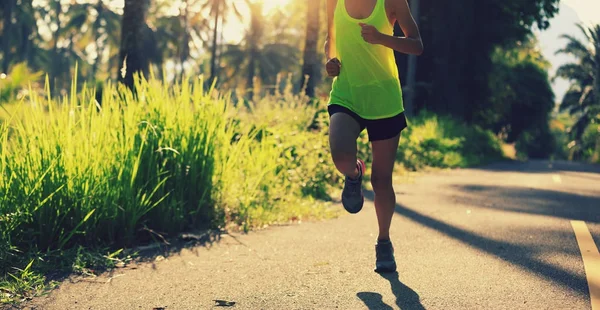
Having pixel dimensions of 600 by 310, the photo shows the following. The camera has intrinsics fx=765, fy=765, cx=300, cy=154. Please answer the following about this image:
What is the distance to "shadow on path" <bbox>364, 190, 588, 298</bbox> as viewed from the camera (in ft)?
14.8

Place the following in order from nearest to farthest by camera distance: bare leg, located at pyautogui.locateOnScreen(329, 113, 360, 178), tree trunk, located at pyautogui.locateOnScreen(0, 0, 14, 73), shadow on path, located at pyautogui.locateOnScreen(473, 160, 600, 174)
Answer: bare leg, located at pyautogui.locateOnScreen(329, 113, 360, 178)
shadow on path, located at pyautogui.locateOnScreen(473, 160, 600, 174)
tree trunk, located at pyautogui.locateOnScreen(0, 0, 14, 73)

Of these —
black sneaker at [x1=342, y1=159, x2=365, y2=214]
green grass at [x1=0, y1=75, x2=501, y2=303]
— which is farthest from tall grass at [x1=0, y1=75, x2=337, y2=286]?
black sneaker at [x1=342, y1=159, x2=365, y2=214]

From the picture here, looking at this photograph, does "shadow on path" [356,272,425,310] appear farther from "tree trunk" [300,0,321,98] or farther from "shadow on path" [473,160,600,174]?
"tree trunk" [300,0,321,98]

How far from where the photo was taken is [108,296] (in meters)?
4.30

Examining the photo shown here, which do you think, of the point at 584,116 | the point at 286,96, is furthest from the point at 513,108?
the point at 286,96

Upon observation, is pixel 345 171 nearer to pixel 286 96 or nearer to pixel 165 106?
pixel 165 106

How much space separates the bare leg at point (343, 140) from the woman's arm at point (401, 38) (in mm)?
472

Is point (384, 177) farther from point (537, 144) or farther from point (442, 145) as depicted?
point (537, 144)

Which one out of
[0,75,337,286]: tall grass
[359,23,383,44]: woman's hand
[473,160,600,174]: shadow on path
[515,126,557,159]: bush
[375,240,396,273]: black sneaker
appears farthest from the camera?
[515,126,557,159]: bush

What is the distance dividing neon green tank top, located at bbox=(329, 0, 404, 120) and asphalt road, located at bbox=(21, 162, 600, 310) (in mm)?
1048

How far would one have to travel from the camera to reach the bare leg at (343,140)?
4.36 m

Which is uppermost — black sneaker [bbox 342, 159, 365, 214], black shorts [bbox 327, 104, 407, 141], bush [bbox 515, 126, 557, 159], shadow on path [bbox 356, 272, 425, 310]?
black shorts [bbox 327, 104, 407, 141]

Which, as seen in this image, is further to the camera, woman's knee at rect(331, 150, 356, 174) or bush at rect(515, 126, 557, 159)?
bush at rect(515, 126, 557, 159)

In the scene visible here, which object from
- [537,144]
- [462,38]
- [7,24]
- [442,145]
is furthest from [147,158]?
[537,144]
